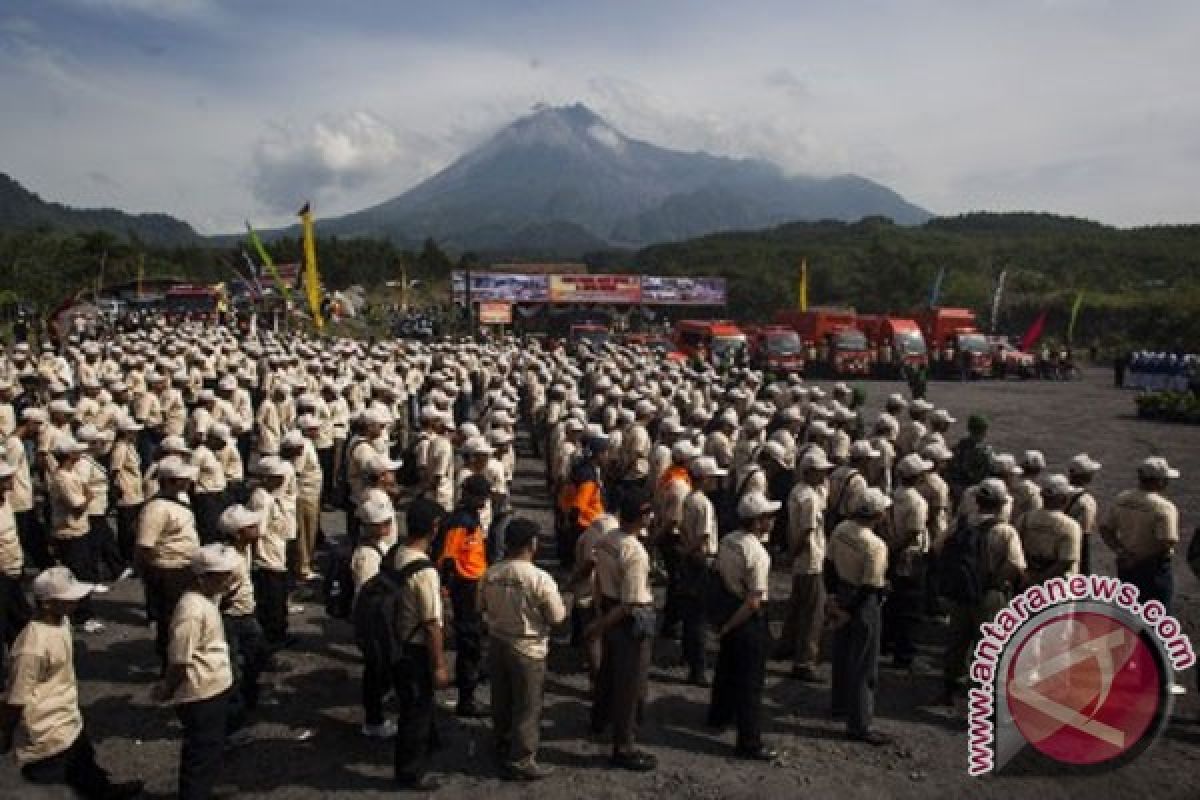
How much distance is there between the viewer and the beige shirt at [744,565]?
5703 millimetres

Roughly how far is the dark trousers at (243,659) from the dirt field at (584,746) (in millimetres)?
193

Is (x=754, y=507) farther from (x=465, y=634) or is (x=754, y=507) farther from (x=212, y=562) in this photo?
(x=212, y=562)

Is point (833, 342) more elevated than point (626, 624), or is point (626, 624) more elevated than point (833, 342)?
point (833, 342)

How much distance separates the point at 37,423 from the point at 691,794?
811 centimetres

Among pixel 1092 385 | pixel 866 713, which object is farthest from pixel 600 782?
pixel 1092 385

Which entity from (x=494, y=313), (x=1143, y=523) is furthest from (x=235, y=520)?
(x=494, y=313)

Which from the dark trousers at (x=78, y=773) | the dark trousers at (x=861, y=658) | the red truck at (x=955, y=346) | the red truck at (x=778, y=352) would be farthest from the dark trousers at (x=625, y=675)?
the red truck at (x=955, y=346)

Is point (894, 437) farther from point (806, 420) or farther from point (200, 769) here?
point (200, 769)

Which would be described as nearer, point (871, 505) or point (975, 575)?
point (871, 505)

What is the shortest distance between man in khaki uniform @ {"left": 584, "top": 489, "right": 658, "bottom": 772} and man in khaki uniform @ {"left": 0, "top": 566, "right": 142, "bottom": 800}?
2960mm

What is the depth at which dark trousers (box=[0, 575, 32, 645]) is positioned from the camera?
628cm

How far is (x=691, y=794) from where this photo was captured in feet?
17.6

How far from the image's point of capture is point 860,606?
5.98 m

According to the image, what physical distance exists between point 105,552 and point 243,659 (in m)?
3.76
